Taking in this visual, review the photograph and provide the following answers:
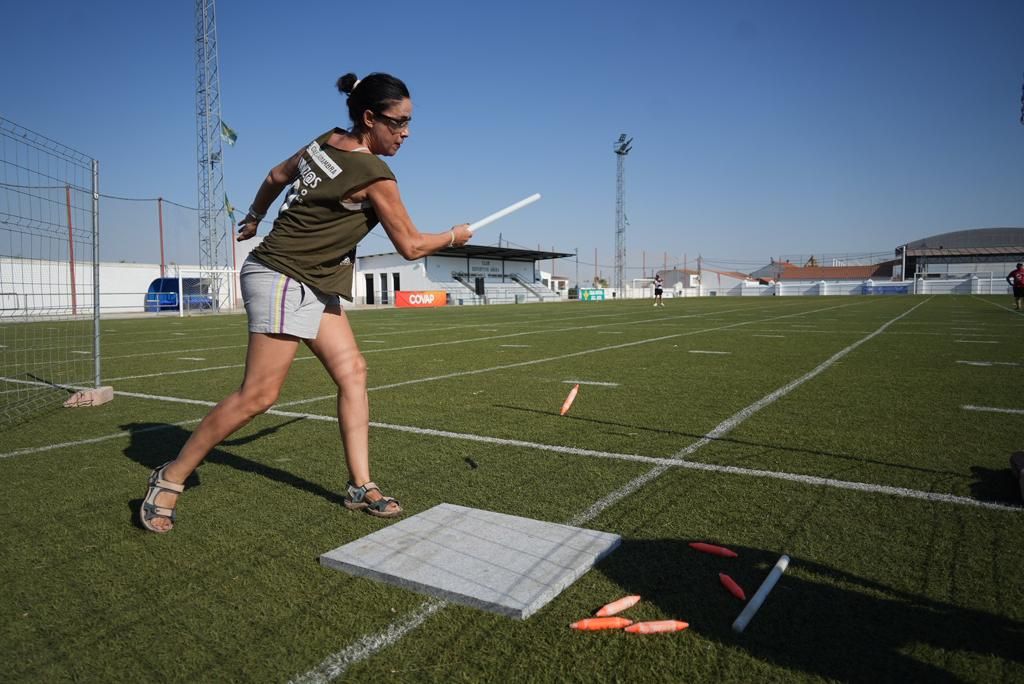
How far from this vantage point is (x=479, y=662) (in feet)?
6.68

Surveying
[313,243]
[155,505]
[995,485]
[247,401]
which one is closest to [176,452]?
[155,505]

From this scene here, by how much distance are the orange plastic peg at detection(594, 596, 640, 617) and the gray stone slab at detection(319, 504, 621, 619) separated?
0.21 metres

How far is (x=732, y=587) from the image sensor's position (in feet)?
8.07

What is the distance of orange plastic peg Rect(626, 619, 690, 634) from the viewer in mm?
2201

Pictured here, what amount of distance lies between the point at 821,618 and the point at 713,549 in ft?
1.92

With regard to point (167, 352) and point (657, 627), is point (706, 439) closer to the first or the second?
point (657, 627)

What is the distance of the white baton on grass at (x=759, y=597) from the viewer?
7.22 ft

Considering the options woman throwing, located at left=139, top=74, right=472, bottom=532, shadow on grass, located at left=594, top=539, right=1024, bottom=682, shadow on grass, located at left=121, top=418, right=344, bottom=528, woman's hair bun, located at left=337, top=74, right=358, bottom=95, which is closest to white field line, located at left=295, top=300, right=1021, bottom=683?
shadow on grass, located at left=594, top=539, right=1024, bottom=682

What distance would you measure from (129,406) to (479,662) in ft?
19.6

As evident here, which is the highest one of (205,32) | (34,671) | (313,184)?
(205,32)

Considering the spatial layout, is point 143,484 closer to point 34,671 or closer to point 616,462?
point 34,671

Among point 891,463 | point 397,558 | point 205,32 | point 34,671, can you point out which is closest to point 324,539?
point 397,558

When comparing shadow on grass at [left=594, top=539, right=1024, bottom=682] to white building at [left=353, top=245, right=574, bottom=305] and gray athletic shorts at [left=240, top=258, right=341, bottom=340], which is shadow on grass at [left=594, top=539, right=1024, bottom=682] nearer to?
gray athletic shorts at [left=240, top=258, right=341, bottom=340]

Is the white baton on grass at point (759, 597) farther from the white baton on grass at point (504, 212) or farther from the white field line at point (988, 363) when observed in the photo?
the white field line at point (988, 363)
